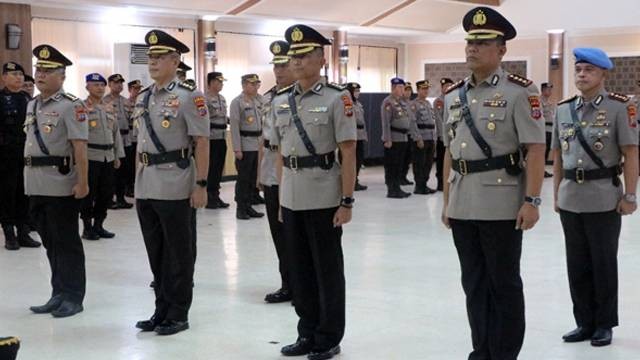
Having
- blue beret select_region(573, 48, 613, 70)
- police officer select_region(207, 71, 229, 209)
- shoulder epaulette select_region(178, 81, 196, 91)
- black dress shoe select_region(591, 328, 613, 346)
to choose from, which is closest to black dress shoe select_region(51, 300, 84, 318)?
shoulder epaulette select_region(178, 81, 196, 91)

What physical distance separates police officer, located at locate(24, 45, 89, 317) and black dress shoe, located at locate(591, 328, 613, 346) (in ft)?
9.88

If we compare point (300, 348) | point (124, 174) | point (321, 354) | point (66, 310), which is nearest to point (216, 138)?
point (124, 174)

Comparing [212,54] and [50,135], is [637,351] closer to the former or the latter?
[50,135]

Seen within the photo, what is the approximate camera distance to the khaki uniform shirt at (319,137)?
4.13 m

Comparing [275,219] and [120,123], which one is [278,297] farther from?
[120,123]

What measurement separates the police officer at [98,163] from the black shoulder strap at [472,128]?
5062 millimetres

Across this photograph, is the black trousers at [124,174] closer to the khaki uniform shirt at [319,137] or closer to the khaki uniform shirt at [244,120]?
the khaki uniform shirt at [244,120]

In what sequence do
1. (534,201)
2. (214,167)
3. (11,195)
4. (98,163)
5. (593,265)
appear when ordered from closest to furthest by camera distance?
(534,201), (593,265), (11,195), (98,163), (214,167)

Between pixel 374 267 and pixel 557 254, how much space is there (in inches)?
66.6

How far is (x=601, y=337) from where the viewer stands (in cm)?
446

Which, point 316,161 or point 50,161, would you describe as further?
point 50,161

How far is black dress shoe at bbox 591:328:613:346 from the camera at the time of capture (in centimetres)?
445

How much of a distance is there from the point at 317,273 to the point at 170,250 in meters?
0.92

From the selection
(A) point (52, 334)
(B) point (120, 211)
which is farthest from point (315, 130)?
(B) point (120, 211)
